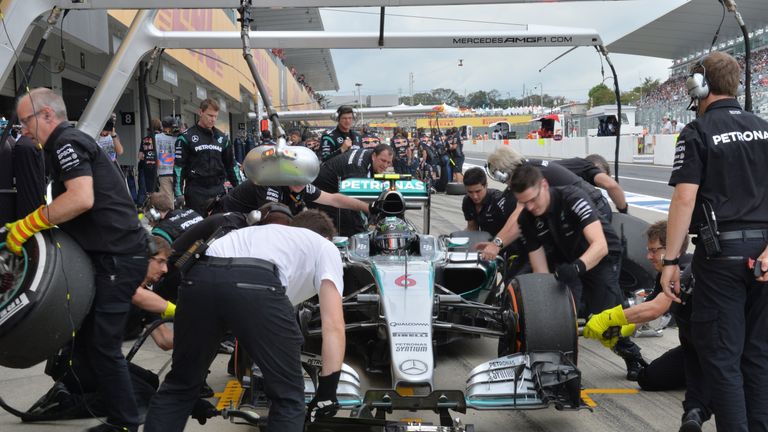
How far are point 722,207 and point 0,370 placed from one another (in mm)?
4631

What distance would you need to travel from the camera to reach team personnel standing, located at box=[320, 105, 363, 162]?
957 centimetres

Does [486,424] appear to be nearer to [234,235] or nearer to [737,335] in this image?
[737,335]

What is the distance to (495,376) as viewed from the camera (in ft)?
12.7

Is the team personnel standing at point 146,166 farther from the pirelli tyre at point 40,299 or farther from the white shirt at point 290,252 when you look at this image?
the white shirt at point 290,252

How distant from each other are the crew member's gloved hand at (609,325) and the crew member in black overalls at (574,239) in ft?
0.98

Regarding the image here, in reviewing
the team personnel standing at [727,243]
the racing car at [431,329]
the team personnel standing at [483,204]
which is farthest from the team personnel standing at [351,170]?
the team personnel standing at [727,243]

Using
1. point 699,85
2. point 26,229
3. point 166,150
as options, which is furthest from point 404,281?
point 166,150

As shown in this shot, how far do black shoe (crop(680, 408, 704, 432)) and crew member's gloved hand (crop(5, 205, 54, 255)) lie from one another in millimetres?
3095

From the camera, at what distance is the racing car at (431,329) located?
3699 mm

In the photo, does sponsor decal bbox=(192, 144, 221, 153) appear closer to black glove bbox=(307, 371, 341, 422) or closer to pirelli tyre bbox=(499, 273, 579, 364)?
pirelli tyre bbox=(499, 273, 579, 364)

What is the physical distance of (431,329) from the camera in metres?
4.19

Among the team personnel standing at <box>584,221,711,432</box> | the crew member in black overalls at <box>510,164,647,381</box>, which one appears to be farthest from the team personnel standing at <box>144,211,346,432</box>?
the crew member in black overalls at <box>510,164,647,381</box>

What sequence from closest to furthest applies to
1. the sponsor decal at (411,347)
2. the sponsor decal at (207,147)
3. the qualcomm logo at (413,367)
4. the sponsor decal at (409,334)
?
the qualcomm logo at (413,367) < the sponsor decal at (411,347) < the sponsor decal at (409,334) < the sponsor decal at (207,147)

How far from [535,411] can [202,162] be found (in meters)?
4.57
